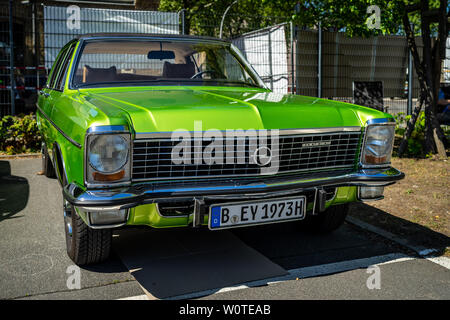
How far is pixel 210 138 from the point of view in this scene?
2.96m

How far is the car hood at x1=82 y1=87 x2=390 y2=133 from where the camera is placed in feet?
9.56

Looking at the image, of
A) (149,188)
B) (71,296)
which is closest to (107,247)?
(71,296)

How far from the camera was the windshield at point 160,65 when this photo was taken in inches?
164

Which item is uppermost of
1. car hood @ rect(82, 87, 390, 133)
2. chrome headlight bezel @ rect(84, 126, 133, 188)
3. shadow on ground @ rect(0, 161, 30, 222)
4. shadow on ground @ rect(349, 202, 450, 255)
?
car hood @ rect(82, 87, 390, 133)

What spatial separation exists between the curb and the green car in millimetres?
696

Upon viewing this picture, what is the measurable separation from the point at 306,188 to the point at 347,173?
17.2 inches

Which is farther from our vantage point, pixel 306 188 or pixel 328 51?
pixel 328 51

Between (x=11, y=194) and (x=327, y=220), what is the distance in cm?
385

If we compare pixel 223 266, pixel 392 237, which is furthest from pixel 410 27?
pixel 223 266

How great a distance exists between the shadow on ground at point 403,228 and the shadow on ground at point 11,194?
362cm

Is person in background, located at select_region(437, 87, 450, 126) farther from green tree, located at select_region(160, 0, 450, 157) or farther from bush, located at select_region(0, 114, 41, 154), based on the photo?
bush, located at select_region(0, 114, 41, 154)

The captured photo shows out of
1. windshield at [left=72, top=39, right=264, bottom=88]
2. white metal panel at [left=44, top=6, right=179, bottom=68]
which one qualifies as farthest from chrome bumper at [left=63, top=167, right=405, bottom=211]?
white metal panel at [left=44, top=6, right=179, bottom=68]

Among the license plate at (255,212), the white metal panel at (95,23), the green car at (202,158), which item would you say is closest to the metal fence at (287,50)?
the white metal panel at (95,23)
